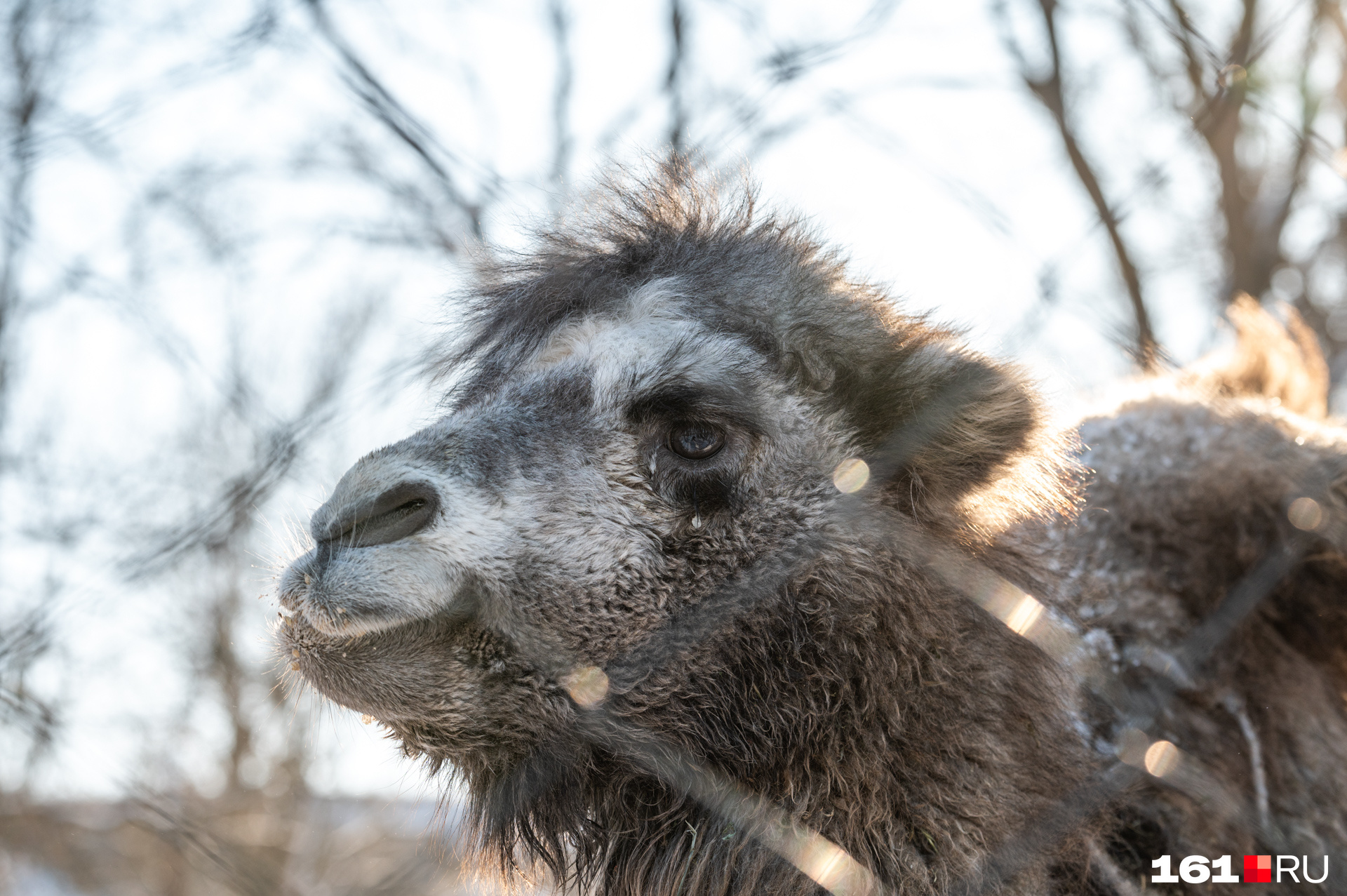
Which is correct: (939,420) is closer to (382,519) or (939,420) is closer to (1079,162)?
(382,519)

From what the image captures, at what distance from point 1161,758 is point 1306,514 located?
2.90ft

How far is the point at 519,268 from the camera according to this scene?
2.58 metres

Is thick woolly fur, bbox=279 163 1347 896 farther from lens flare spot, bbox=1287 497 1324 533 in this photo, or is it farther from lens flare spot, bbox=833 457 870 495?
lens flare spot, bbox=1287 497 1324 533

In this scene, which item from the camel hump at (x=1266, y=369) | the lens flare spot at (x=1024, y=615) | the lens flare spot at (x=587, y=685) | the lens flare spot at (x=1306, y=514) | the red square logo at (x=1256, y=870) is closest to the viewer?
the lens flare spot at (x=587, y=685)

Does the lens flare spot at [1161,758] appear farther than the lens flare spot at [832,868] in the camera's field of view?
Yes

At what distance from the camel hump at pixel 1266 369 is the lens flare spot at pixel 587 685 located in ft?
8.59

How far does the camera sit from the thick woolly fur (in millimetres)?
1766

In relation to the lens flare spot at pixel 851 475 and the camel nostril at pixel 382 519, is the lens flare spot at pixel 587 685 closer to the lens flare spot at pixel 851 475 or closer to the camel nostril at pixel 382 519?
the camel nostril at pixel 382 519

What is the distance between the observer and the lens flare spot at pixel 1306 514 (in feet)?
8.80

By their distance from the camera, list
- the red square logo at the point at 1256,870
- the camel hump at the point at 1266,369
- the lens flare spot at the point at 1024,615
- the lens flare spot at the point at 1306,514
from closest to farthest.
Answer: the lens flare spot at the point at 1024,615 → the red square logo at the point at 1256,870 → the lens flare spot at the point at 1306,514 → the camel hump at the point at 1266,369

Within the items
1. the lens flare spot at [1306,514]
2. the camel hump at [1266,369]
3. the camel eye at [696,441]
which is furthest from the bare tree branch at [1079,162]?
the camel eye at [696,441]

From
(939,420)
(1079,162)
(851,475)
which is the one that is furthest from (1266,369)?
(851,475)

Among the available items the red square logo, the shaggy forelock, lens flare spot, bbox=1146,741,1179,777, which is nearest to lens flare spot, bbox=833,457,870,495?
the shaggy forelock

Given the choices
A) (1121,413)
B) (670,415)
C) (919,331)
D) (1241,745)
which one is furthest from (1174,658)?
(670,415)
